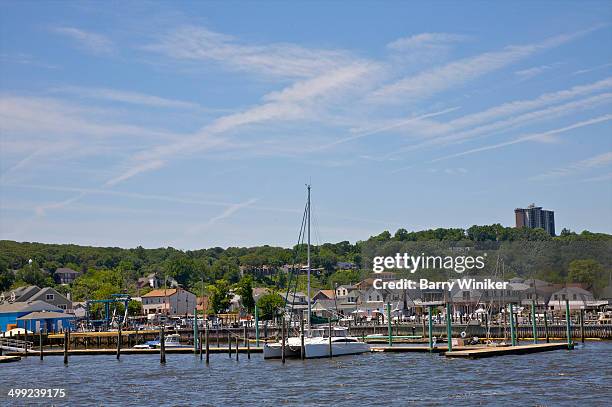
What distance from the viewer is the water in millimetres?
49844

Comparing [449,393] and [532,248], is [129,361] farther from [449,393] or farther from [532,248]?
[532,248]

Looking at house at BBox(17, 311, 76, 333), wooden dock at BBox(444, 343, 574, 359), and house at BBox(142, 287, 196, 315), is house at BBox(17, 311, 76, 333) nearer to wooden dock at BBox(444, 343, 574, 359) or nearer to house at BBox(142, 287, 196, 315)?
house at BBox(142, 287, 196, 315)

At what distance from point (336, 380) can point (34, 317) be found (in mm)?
73518

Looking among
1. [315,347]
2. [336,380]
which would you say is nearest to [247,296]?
[315,347]

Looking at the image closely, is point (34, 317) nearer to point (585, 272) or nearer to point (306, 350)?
point (306, 350)

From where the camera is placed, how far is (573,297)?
131 metres

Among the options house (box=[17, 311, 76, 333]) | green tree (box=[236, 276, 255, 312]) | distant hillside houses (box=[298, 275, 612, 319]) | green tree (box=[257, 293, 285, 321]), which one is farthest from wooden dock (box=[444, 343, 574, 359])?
green tree (box=[236, 276, 255, 312])

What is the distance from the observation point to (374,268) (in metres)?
152

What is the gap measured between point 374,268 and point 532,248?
29.9 metres

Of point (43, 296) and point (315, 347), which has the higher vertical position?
point (43, 296)

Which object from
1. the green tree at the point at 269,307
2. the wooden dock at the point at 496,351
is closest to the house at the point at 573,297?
the green tree at the point at 269,307

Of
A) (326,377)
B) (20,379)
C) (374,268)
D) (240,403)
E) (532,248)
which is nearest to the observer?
(240,403)

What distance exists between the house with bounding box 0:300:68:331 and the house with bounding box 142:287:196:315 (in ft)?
184

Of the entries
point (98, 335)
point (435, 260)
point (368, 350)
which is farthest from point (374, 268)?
point (368, 350)
